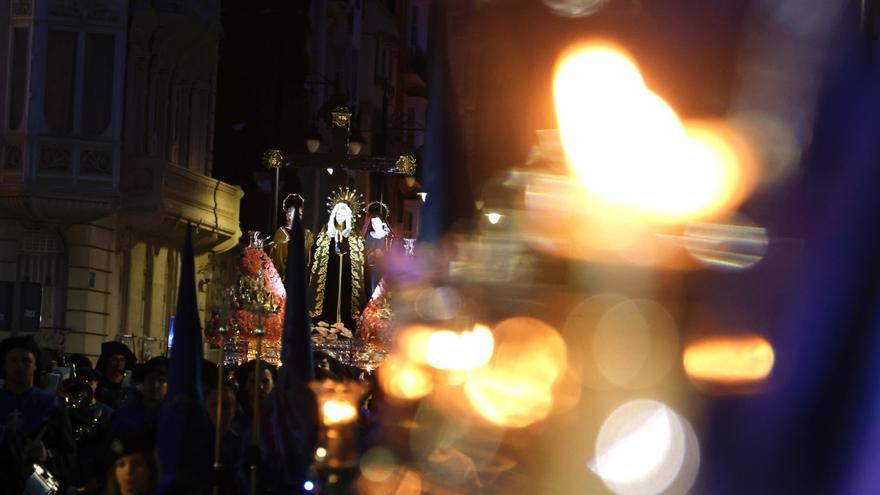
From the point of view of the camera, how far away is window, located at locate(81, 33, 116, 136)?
3145 centimetres

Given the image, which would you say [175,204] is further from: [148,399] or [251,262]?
[148,399]

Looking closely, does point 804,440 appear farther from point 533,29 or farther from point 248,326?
point 248,326

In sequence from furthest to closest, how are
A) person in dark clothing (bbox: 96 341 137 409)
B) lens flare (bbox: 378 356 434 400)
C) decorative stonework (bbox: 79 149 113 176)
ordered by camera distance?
decorative stonework (bbox: 79 149 113 176) < person in dark clothing (bbox: 96 341 137 409) < lens flare (bbox: 378 356 434 400)

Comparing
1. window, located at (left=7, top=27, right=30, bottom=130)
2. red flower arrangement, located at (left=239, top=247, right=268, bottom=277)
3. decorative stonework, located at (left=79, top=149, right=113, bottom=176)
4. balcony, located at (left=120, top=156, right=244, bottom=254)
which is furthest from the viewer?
balcony, located at (left=120, top=156, right=244, bottom=254)

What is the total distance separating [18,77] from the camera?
3100 centimetres

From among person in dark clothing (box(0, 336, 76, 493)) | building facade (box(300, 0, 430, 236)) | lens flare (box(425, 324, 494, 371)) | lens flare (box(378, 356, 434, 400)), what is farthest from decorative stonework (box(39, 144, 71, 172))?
lens flare (box(425, 324, 494, 371))

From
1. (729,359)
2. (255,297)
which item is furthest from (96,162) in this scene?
(729,359)

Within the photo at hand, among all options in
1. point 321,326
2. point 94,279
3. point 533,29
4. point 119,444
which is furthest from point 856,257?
point 94,279

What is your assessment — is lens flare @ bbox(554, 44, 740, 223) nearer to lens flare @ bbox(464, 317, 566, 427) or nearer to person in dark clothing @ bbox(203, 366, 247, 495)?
lens flare @ bbox(464, 317, 566, 427)

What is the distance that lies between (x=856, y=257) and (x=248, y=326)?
22.6 metres

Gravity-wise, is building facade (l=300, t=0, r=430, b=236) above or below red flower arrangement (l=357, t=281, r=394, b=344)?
above

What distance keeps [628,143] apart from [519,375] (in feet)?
3.70

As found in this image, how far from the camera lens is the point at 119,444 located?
32.9 ft

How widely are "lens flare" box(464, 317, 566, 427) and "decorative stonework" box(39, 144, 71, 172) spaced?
80.8 ft
